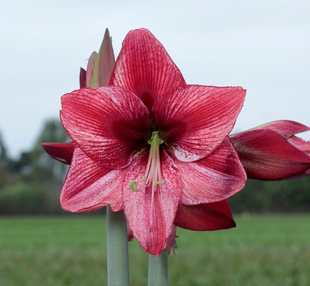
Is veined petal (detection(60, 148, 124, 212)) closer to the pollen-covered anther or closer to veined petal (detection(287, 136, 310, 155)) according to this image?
the pollen-covered anther

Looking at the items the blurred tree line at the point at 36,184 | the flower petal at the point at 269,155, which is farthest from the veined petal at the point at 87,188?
the blurred tree line at the point at 36,184

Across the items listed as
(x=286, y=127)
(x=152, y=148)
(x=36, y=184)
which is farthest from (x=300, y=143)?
(x=36, y=184)

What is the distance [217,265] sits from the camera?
380 cm

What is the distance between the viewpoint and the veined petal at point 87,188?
1.28 feet

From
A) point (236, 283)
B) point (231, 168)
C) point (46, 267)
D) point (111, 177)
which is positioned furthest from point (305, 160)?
point (46, 267)

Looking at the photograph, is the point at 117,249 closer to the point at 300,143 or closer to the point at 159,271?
the point at 159,271

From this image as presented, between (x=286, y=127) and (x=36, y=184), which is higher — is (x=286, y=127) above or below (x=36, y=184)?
above

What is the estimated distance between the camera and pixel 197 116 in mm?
394

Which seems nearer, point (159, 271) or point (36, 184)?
point (159, 271)

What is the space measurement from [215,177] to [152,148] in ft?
0.22

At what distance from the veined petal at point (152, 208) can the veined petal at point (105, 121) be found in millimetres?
25

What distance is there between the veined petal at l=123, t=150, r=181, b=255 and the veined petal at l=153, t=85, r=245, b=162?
29 millimetres

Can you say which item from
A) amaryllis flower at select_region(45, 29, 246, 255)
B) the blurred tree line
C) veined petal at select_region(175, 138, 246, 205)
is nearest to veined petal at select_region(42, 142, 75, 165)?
amaryllis flower at select_region(45, 29, 246, 255)

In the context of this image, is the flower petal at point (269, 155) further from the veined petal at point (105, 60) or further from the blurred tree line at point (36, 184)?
the blurred tree line at point (36, 184)
